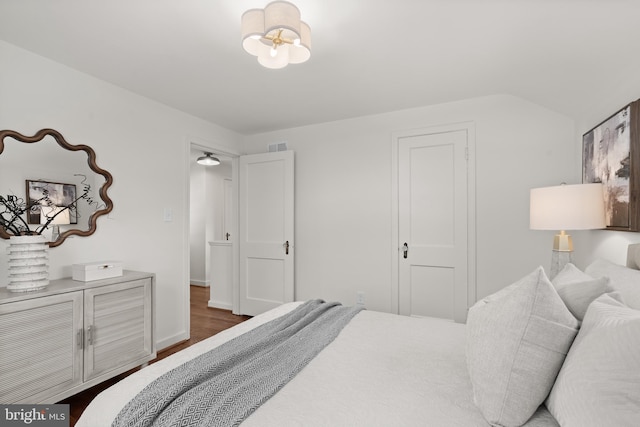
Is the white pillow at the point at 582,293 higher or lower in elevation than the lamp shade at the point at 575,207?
lower

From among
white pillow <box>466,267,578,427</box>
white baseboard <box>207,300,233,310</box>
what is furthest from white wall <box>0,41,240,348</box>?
white pillow <box>466,267,578,427</box>

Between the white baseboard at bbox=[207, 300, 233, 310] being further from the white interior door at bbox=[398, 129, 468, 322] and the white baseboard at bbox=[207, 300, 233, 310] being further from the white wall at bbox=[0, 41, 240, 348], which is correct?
the white interior door at bbox=[398, 129, 468, 322]

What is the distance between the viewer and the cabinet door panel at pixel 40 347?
1753 millimetres

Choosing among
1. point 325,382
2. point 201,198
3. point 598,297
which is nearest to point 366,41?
point 598,297

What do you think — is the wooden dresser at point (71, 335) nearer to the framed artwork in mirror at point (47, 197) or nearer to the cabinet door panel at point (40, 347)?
the cabinet door panel at point (40, 347)

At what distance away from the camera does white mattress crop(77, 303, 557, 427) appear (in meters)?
0.97

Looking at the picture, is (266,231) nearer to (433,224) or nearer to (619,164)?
(433,224)

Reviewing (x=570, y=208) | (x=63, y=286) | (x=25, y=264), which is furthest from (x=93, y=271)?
(x=570, y=208)

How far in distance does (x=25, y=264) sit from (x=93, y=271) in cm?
39

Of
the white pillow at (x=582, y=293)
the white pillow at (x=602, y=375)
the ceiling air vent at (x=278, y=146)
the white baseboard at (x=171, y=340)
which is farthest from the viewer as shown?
the ceiling air vent at (x=278, y=146)

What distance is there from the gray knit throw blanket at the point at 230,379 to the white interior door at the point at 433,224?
1.75 meters

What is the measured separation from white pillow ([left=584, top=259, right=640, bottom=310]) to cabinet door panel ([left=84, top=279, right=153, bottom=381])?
281 cm

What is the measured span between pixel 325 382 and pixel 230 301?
11.6 feet

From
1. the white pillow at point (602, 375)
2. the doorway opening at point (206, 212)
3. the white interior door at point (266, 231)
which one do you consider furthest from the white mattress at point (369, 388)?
the doorway opening at point (206, 212)
